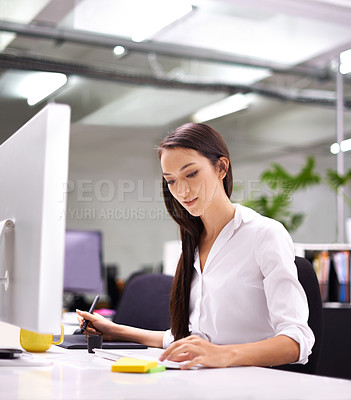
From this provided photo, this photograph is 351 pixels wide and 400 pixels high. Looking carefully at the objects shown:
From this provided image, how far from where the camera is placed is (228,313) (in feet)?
5.40

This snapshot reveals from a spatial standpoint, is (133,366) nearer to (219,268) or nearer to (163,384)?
(163,384)

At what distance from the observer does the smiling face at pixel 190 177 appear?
1728mm

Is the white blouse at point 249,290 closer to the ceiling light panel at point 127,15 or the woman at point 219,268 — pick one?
the woman at point 219,268

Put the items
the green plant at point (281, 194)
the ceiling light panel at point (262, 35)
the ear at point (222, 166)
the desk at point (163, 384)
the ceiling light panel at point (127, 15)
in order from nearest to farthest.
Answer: the desk at point (163, 384) → the ear at point (222, 166) → the green plant at point (281, 194) → the ceiling light panel at point (127, 15) → the ceiling light panel at point (262, 35)

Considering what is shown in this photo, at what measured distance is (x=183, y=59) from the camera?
5.68 metres

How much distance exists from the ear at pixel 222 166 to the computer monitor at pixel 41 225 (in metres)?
0.81

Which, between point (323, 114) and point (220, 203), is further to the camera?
point (323, 114)

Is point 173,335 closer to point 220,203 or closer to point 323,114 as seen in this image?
point 220,203

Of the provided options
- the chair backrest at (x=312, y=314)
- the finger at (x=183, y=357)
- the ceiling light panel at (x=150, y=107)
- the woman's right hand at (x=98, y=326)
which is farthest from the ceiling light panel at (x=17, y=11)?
the finger at (x=183, y=357)

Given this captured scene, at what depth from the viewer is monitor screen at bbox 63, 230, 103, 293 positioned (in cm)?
341

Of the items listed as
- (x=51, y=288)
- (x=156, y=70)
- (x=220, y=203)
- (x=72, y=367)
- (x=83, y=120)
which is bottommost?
(x=72, y=367)

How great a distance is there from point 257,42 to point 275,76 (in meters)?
0.64

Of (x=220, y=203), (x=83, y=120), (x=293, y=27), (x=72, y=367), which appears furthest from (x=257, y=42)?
(x=72, y=367)

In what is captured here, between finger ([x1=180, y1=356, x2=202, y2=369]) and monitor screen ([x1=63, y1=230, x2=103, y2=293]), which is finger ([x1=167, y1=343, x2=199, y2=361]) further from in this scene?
monitor screen ([x1=63, y1=230, x2=103, y2=293])
